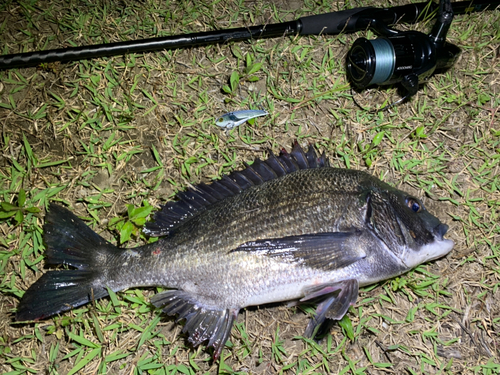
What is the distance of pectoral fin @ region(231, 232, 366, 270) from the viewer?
265 centimetres

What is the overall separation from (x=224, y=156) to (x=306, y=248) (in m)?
1.29

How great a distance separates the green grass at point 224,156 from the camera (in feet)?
10.1

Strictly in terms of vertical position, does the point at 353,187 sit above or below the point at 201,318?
above

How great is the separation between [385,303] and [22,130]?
A: 12.3 feet

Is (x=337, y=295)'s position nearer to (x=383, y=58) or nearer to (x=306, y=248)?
(x=306, y=248)

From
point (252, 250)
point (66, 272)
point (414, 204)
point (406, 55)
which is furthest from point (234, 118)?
point (66, 272)

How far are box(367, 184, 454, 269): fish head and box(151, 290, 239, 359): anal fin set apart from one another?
1.30 metres

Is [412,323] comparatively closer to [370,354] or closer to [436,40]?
[370,354]

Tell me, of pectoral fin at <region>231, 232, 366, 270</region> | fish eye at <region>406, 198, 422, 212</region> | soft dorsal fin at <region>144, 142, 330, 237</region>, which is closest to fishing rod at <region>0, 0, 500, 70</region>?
soft dorsal fin at <region>144, 142, 330, 237</region>

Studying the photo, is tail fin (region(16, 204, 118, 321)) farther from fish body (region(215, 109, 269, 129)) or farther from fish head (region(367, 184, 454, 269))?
fish head (region(367, 184, 454, 269))

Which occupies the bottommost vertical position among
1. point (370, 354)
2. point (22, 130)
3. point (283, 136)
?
point (370, 354)

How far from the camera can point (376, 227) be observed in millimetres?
2768

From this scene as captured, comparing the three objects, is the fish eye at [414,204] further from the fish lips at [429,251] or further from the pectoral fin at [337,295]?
the pectoral fin at [337,295]

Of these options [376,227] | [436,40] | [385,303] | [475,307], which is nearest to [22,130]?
[376,227]
